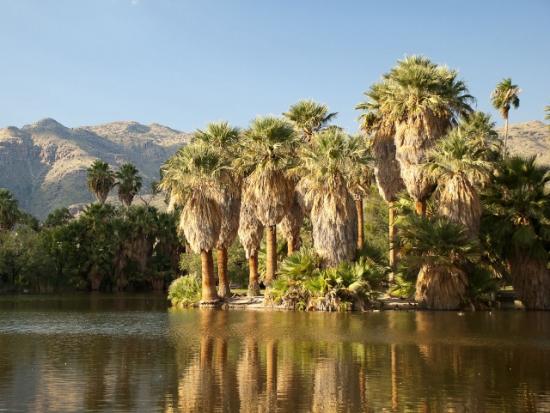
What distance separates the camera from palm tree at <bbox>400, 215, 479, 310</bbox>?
37.0 m

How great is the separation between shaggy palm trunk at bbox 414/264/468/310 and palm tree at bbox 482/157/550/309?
3706 mm

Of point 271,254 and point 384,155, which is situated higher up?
point 384,155

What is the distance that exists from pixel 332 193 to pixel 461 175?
7.11 meters

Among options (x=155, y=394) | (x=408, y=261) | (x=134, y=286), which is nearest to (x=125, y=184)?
(x=134, y=286)

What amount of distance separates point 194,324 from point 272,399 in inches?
706

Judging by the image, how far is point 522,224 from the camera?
3862cm

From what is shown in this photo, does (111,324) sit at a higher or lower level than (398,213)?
lower

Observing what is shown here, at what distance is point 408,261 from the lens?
3781cm

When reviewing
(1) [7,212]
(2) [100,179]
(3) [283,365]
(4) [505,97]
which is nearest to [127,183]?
(2) [100,179]

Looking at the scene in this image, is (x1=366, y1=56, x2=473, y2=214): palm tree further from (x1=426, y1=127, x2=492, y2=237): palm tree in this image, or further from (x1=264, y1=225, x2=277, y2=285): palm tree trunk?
(x1=264, y1=225, x2=277, y2=285): palm tree trunk

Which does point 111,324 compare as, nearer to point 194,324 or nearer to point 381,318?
point 194,324

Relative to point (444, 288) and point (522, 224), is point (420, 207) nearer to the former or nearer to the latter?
point (522, 224)

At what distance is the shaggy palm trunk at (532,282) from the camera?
3881 centimetres

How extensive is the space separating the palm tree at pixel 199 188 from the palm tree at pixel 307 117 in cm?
841
